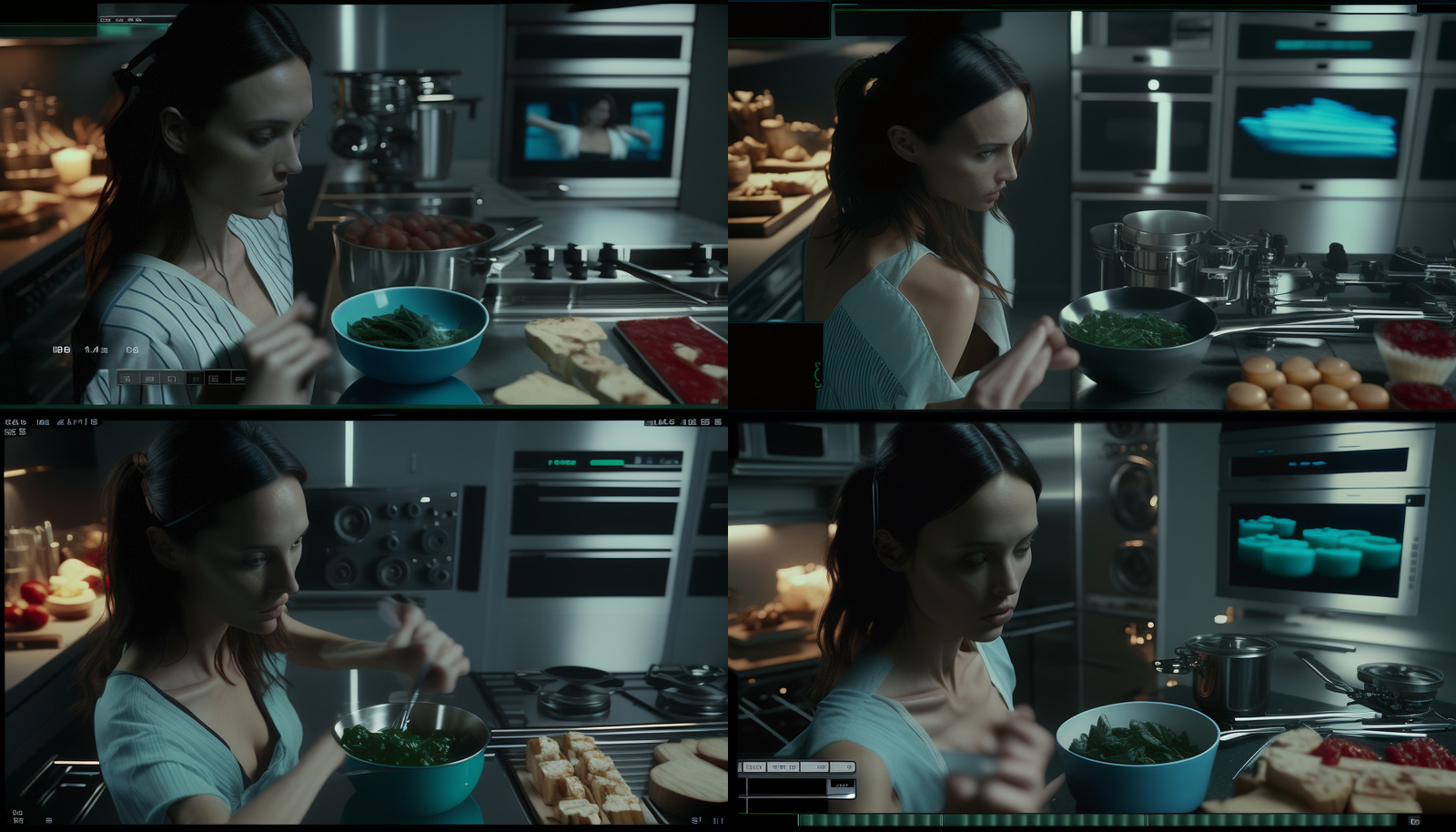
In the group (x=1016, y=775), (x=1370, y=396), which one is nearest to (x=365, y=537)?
(x=1016, y=775)

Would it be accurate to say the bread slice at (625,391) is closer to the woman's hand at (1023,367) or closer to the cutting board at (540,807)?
the woman's hand at (1023,367)

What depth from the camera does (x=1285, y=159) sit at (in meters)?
2.08

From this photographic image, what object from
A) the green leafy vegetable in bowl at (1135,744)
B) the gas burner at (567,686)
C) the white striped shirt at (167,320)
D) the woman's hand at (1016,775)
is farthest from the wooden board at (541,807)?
the white striped shirt at (167,320)

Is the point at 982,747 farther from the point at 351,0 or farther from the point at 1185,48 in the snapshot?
the point at 351,0

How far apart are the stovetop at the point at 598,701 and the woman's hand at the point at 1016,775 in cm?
45

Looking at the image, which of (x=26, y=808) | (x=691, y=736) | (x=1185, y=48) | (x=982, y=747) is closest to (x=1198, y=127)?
(x=1185, y=48)

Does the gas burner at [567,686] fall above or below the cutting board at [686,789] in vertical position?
above

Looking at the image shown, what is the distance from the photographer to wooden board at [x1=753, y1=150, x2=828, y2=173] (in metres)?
2.06

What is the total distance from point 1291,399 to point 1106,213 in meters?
0.46

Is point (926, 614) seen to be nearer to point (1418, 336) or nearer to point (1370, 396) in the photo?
point (1370, 396)

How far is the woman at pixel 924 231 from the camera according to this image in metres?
2.04

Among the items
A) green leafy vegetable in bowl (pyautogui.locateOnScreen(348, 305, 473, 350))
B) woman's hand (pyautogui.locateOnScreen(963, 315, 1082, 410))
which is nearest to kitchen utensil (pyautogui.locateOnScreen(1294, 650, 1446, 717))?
woman's hand (pyautogui.locateOnScreen(963, 315, 1082, 410))

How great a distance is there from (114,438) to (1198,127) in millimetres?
1917

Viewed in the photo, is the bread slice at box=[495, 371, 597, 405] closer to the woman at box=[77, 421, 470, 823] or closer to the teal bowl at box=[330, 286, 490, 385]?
the teal bowl at box=[330, 286, 490, 385]
